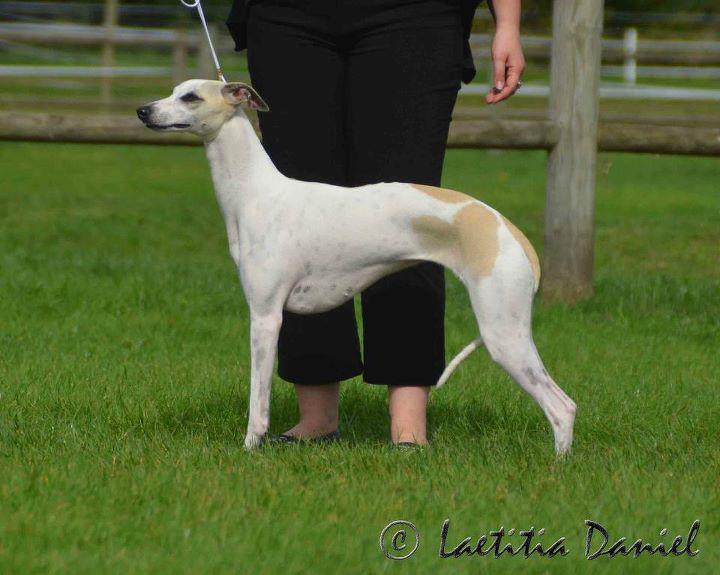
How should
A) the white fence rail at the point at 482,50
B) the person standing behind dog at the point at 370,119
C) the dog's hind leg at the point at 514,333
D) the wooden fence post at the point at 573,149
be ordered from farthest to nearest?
the white fence rail at the point at 482,50 < the wooden fence post at the point at 573,149 < the person standing behind dog at the point at 370,119 < the dog's hind leg at the point at 514,333

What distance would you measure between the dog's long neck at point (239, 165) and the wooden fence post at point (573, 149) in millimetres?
3460

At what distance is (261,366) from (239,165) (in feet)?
2.11

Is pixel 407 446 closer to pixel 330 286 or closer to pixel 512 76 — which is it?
pixel 330 286


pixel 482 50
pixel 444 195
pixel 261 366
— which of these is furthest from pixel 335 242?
pixel 482 50

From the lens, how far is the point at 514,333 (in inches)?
158

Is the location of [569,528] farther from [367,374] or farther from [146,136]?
[146,136]

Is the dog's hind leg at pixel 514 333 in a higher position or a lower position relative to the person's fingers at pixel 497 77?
lower

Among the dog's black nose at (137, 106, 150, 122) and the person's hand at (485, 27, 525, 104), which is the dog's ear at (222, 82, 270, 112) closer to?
the dog's black nose at (137, 106, 150, 122)

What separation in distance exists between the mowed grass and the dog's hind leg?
0.20m

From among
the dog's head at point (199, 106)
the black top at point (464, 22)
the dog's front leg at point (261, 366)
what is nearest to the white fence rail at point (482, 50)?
the black top at point (464, 22)

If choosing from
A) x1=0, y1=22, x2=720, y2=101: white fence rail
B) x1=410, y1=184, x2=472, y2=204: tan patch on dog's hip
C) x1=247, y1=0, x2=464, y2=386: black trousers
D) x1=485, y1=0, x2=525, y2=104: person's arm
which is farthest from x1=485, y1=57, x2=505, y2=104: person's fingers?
x1=0, y1=22, x2=720, y2=101: white fence rail

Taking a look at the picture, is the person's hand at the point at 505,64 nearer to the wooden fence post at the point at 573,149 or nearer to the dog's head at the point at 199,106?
the dog's head at the point at 199,106

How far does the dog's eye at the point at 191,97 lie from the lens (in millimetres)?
4168

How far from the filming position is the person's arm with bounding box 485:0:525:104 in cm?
428
